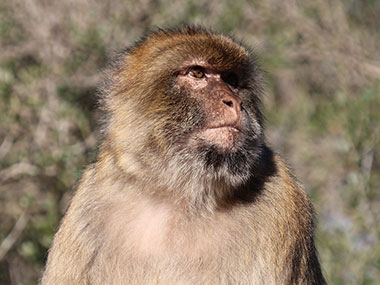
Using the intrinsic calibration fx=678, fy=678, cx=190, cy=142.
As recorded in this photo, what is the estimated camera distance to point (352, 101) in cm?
681

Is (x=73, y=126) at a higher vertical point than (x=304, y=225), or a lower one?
lower

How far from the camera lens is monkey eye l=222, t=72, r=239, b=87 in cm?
350

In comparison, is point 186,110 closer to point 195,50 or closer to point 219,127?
point 219,127

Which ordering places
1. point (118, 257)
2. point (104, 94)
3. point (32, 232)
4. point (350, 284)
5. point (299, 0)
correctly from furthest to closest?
point (299, 0) < point (32, 232) < point (350, 284) < point (104, 94) < point (118, 257)

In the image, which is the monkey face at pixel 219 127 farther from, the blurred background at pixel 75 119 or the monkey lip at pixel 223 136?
the blurred background at pixel 75 119

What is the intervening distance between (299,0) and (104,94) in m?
4.65

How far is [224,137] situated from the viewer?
315 cm

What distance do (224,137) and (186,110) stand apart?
238mm

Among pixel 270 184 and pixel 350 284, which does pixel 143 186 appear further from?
pixel 350 284

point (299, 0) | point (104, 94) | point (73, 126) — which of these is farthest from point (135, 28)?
point (104, 94)

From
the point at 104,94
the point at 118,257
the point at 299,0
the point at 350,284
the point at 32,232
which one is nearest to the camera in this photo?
the point at 118,257

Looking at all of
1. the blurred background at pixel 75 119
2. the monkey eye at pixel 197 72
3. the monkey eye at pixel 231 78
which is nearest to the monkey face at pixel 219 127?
the monkey eye at pixel 197 72

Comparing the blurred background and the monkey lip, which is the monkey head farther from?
the blurred background

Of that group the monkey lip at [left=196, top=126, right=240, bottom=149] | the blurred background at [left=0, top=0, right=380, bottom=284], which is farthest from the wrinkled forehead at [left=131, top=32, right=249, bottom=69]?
the blurred background at [left=0, top=0, right=380, bottom=284]
